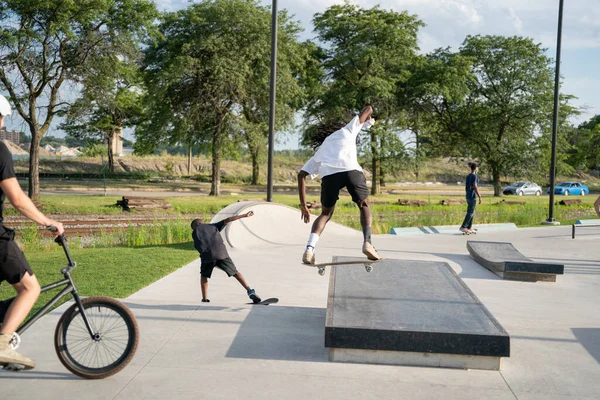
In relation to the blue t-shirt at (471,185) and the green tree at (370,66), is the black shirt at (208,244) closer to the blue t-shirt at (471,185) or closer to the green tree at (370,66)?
the blue t-shirt at (471,185)

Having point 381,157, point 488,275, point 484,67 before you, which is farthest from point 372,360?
point 484,67

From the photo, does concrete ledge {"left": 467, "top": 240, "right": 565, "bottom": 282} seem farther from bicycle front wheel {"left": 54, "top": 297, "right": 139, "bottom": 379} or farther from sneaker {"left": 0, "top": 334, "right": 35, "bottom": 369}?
sneaker {"left": 0, "top": 334, "right": 35, "bottom": 369}

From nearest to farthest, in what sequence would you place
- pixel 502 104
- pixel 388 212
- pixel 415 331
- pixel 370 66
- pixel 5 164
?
pixel 5 164 < pixel 415 331 < pixel 388 212 < pixel 370 66 < pixel 502 104

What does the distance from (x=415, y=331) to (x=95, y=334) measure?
9.13ft

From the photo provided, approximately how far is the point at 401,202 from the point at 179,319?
83.3 ft

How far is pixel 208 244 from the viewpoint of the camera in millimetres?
7590

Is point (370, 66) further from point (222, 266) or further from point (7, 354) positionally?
point (7, 354)

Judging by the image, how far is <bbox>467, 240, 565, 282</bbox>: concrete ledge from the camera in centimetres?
1026

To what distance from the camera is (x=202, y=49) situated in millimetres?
33938

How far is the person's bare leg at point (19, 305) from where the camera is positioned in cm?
420

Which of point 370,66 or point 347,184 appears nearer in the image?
point 347,184

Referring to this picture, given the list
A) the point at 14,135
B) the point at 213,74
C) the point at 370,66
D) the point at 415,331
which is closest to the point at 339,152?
the point at 415,331

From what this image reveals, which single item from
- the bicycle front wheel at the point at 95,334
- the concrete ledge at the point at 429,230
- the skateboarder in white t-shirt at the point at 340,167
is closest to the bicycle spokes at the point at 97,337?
the bicycle front wheel at the point at 95,334

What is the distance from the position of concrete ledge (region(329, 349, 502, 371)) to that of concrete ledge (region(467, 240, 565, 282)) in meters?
5.51
